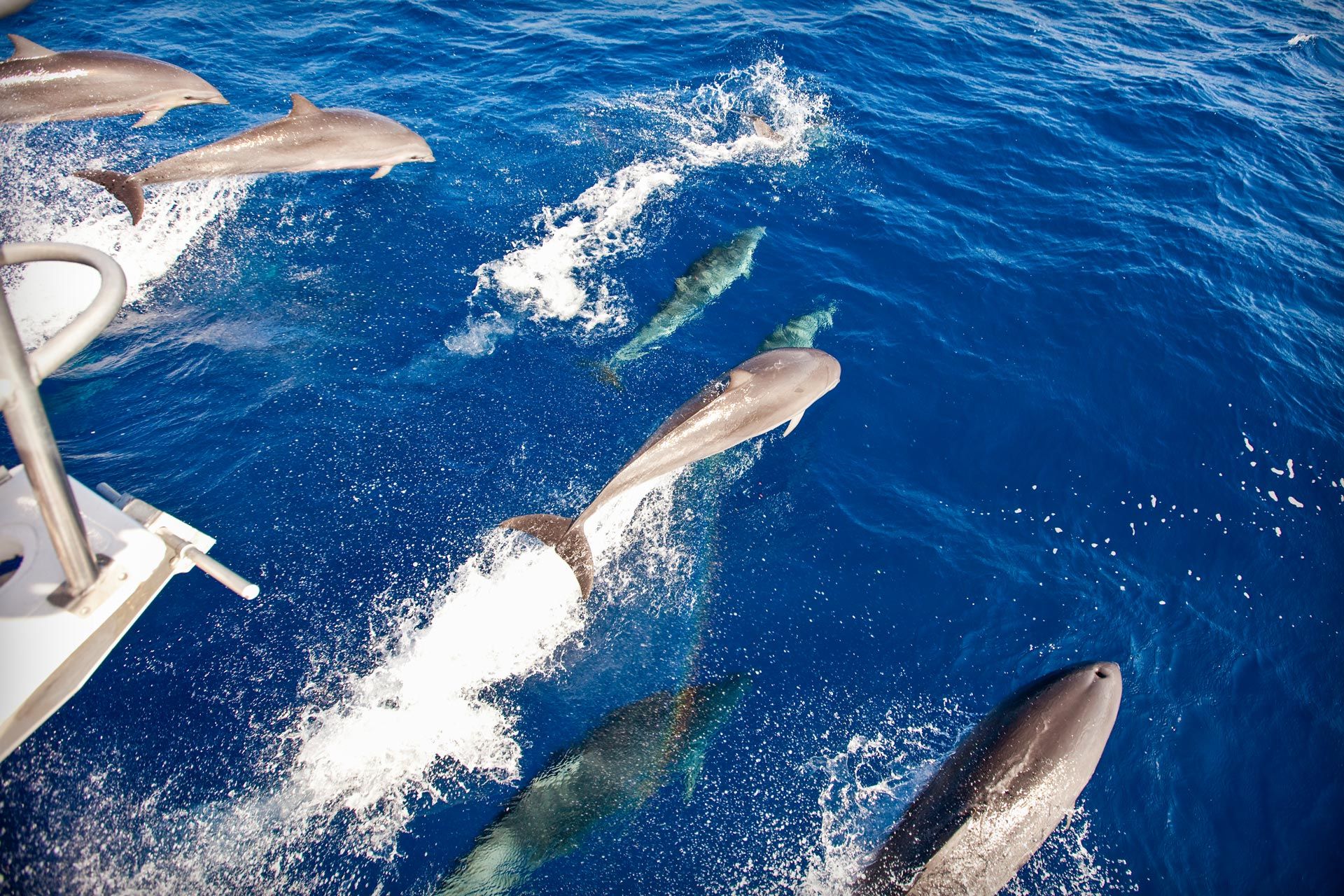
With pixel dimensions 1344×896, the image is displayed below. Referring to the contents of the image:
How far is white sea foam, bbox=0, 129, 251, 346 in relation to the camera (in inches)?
555

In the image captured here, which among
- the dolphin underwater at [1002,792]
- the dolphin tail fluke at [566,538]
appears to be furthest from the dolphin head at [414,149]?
the dolphin underwater at [1002,792]

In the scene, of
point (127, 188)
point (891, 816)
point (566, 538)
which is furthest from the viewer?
point (127, 188)

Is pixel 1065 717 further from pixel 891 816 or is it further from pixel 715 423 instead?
pixel 715 423

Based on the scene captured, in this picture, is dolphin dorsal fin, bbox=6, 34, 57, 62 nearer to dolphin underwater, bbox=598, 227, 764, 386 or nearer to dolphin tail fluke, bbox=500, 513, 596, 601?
dolphin underwater, bbox=598, 227, 764, 386

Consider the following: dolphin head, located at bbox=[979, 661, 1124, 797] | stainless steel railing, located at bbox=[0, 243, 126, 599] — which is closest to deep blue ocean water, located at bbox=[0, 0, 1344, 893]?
dolphin head, located at bbox=[979, 661, 1124, 797]

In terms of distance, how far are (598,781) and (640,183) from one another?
49.0 ft

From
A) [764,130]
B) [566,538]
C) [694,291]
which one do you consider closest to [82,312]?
[566,538]

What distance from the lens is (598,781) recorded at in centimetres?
928

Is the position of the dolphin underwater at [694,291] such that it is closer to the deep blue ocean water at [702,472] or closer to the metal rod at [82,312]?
the deep blue ocean water at [702,472]

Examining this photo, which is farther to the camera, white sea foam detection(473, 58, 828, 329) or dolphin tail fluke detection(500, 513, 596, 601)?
white sea foam detection(473, 58, 828, 329)

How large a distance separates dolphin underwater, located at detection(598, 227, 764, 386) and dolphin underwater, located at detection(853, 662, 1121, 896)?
870cm

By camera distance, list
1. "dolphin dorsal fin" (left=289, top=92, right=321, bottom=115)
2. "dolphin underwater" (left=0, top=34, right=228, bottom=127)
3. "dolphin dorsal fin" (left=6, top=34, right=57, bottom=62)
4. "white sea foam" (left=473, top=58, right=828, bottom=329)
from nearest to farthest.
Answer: "dolphin underwater" (left=0, top=34, right=228, bottom=127) → "dolphin dorsal fin" (left=6, top=34, right=57, bottom=62) → "dolphin dorsal fin" (left=289, top=92, right=321, bottom=115) → "white sea foam" (left=473, top=58, right=828, bottom=329)

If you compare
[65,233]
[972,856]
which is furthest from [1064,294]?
[65,233]

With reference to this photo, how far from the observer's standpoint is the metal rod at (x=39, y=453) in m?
3.56
